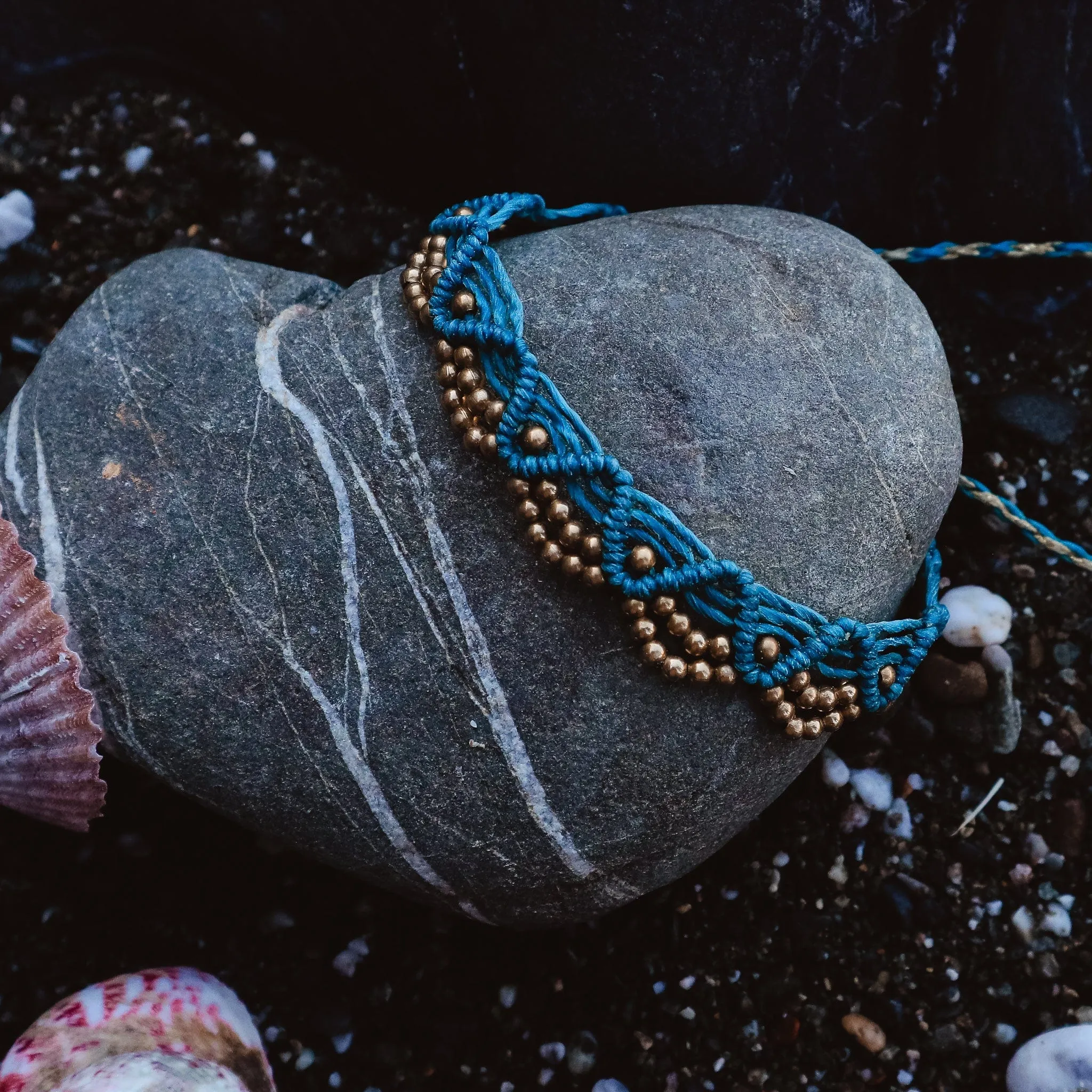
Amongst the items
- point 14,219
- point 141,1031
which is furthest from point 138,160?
point 141,1031

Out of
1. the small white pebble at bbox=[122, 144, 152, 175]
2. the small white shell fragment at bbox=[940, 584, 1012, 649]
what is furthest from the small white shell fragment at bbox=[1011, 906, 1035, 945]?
the small white pebble at bbox=[122, 144, 152, 175]

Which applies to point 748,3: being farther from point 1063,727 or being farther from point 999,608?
point 1063,727

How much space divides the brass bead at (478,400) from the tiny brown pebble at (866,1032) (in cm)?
115

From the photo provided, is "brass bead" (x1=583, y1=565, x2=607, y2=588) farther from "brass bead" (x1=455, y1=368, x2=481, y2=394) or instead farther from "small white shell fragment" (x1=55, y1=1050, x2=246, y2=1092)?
"small white shell fragment" (x1=55, y1=1050, x2=246, y2=1092)

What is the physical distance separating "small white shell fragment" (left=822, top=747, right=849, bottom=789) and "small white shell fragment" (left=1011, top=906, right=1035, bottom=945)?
345 mm

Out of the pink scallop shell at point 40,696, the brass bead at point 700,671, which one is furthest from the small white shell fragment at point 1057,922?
the pink scallop shell at point 40,696

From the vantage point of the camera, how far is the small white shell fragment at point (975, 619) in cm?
184

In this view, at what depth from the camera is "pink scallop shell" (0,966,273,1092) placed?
151cm

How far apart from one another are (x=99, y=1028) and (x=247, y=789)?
46 cm

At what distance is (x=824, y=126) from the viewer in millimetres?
1770

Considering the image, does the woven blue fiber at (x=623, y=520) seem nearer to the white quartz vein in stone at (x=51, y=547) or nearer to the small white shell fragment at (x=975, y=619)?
the small white shell fragment at (x=975, y=619)

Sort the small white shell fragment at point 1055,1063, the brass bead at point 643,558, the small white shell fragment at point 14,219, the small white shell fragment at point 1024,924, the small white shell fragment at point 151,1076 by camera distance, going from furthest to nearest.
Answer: the small white shell fragment at point 14,219 < the small white shell fragment at point 1024,924 < the small white shell fragment at point 1055,1063 < the small white shell fragment at point 151,1076 < the brass bead at point 643,558

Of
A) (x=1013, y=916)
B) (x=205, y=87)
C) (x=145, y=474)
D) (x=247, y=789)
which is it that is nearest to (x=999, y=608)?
(x=1013, y=916)

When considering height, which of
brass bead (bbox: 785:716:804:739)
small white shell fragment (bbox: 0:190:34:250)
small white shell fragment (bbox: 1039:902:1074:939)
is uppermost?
small white shell fragment (bbox: 0:190:34:250)
